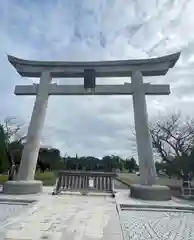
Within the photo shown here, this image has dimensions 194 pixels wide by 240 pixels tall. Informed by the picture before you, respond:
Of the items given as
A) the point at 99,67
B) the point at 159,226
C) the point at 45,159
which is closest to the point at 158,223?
the point at 159,226

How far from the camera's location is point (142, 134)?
343 inches

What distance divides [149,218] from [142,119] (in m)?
4.56

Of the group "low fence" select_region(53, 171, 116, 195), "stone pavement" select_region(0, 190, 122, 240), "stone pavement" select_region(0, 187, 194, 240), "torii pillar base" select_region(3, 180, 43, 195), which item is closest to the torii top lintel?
A: "low fence" select_region(53, 171, 116, 195)

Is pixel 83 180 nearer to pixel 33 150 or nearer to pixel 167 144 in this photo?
pixel 33 150

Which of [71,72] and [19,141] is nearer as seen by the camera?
[71,72]

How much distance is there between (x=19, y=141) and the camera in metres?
18.6

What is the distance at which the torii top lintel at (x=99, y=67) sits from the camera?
945cm

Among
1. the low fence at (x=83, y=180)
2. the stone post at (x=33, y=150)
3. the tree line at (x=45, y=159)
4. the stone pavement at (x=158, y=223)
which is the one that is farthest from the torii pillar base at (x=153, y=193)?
the tree line at (x=45, y=159)

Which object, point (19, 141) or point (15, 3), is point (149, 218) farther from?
point (19, 141)

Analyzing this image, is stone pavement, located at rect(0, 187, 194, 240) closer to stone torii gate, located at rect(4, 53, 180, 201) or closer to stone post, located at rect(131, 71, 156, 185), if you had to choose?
stone post, located at rect(131, 71, 156, 185)

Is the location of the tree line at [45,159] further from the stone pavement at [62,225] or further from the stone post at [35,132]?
the stone pavement at [62,225]

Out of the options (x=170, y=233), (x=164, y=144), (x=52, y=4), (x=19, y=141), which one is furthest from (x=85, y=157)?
(x=170, y=233)

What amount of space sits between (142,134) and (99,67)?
3176mm

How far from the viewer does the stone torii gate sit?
876 cm
